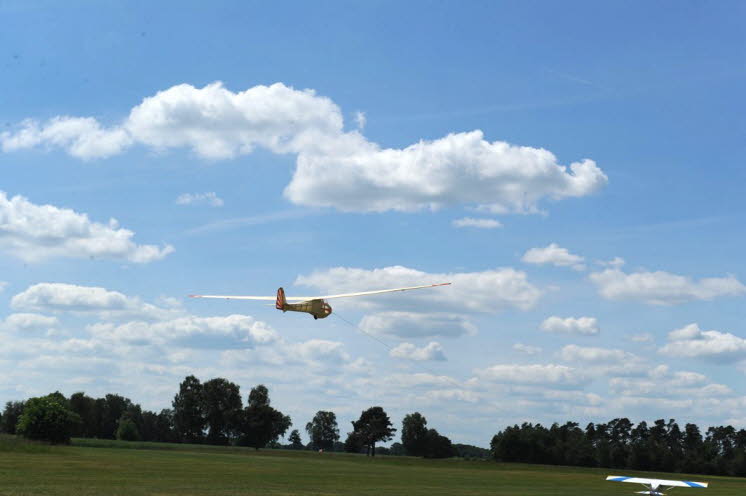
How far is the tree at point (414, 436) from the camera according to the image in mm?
196250

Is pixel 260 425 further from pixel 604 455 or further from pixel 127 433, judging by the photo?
pixel 604 455

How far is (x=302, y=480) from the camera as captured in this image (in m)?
62.2

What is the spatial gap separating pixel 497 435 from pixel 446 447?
3787 cm

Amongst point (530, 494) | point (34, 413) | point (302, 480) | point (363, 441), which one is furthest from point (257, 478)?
point (363, 441)

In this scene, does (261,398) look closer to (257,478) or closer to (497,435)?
(497,435)

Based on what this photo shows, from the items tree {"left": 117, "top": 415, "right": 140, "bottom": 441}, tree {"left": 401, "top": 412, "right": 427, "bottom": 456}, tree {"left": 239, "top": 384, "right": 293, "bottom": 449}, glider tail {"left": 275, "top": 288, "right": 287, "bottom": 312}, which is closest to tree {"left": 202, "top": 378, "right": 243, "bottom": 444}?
tree {"left": 239, "top": 384, "right": 293, "bottom": 449}

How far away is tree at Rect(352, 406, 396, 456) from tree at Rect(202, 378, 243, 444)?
3010 cm

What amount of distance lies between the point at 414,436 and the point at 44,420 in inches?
4037

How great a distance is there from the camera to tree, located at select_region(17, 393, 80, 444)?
374 ft

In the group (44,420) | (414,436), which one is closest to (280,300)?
(44,420)

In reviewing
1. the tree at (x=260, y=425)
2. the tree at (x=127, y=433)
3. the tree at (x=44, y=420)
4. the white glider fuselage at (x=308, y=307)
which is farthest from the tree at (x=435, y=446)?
the white glider fuselage at (x=308, y=307)

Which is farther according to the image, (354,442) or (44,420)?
(354,442)

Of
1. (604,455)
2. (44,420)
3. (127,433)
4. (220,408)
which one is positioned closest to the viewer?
(44,420)

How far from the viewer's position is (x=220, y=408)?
197 metres
